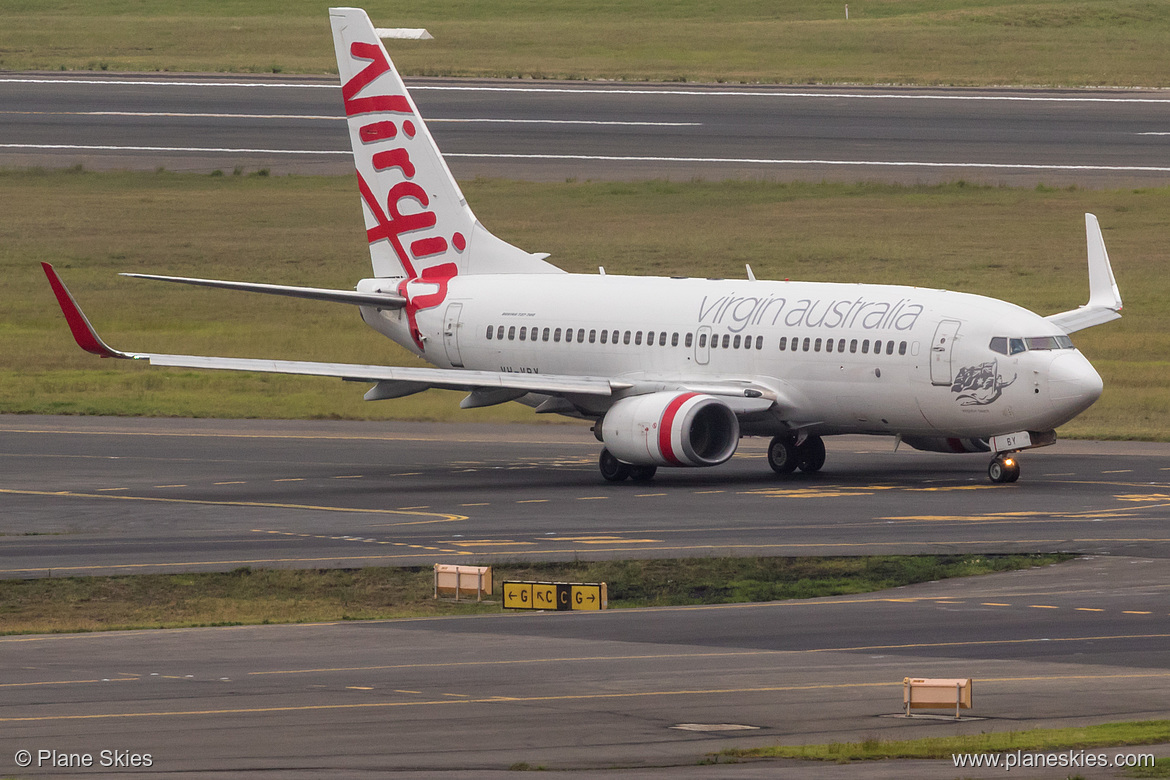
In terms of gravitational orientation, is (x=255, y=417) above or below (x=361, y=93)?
below

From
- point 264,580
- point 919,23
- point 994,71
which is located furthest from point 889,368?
point 919,23

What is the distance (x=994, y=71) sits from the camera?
424ft

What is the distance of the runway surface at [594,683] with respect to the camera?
2070 cm

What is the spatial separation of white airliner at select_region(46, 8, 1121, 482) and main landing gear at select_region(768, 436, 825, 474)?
0.05 m

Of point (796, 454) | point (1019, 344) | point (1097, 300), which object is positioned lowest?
point (796, 454)

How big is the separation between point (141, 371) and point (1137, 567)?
45.6 meters

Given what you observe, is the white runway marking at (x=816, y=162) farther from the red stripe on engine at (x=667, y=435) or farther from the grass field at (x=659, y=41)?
the red stripe on engine at (x=667, y=435)

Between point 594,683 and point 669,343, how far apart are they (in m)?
25.9

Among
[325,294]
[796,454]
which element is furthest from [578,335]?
[796,454]

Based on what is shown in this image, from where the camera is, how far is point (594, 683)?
80.5ft

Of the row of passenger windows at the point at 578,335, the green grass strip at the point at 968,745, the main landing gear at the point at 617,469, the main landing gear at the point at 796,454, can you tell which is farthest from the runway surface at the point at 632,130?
the green grass strip at the point at 968,745

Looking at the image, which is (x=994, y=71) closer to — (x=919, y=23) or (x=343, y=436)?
(x=919, y=23)

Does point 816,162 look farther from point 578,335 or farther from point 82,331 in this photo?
point 82,331

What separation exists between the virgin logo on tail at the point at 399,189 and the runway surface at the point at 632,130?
141 feet
